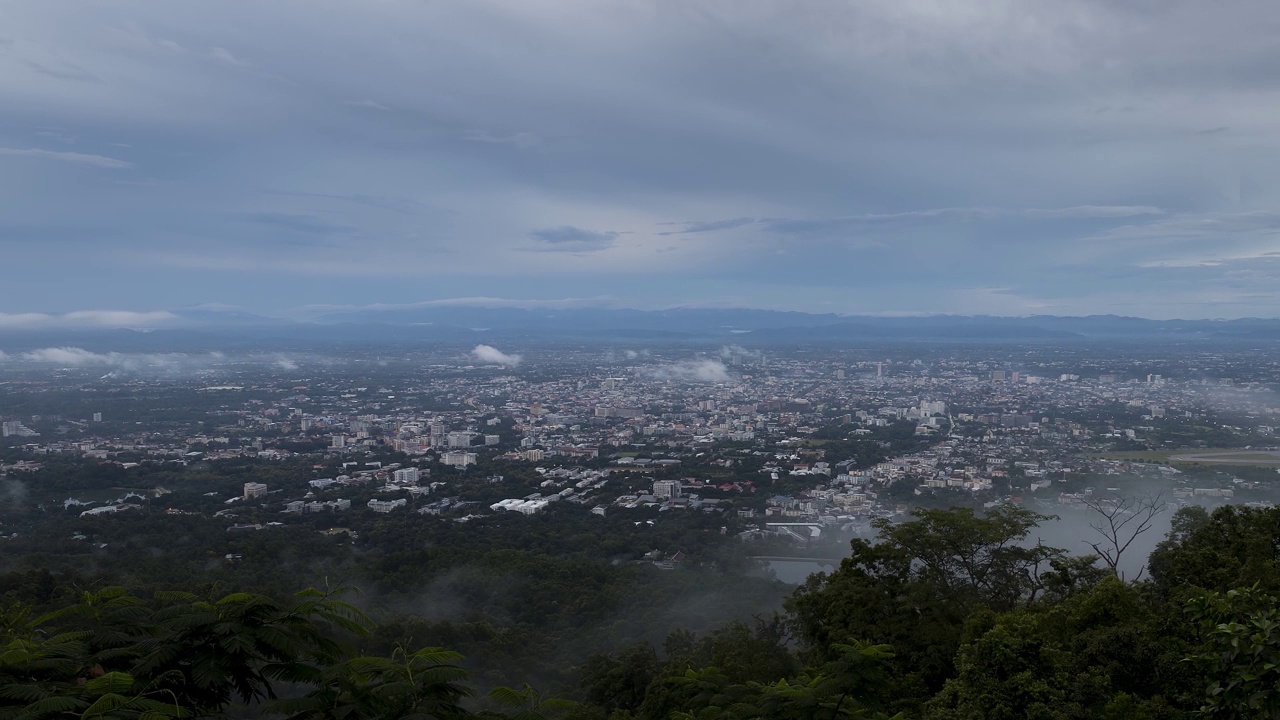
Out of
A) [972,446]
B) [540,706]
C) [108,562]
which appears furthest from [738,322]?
[540,706]

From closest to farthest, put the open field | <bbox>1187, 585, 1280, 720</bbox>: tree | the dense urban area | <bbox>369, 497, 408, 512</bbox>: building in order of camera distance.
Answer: <bbox>1187, 585, 1280, 720</bbox>: tree, the dense urban area, the open field, <bbox>369, 497, 408, 512</bbox>: building

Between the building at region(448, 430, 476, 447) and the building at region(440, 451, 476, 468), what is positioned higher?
the building at region(448, 430, 476, 447)

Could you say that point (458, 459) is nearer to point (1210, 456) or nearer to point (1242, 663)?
point (1210, 456)

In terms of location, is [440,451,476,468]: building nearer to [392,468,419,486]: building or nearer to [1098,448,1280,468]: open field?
[392,468,419,486]: building

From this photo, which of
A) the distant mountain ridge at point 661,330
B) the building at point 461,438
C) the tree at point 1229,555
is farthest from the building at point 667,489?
the distant mountain ridge at point 661,330

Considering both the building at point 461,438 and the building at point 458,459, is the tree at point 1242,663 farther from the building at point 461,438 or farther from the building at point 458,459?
the building at point 461,438

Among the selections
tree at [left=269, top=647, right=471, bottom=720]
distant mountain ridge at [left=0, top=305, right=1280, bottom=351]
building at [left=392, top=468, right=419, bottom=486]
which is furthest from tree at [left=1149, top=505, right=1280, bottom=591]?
distant mountain ridge at [left=0, top=305, right=1280, bottom=351]
